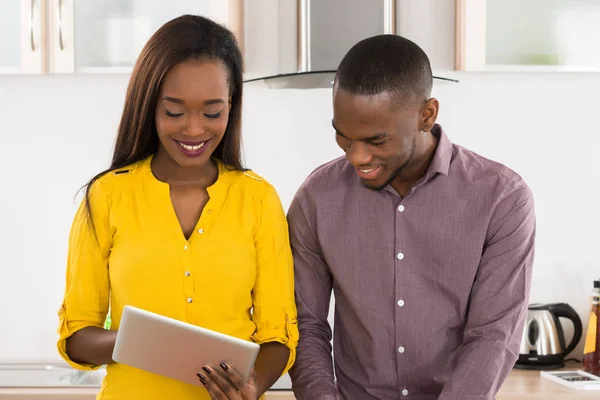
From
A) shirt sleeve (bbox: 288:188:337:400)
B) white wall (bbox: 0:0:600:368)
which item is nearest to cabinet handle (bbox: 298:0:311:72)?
white wall (bbox: 0:0:600:368)

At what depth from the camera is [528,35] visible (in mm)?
2660

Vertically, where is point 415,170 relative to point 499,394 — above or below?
above

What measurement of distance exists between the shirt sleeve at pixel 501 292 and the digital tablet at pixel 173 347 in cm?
47

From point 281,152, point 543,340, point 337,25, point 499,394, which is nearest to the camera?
point 499,394

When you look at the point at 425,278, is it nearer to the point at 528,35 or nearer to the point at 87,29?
the point at 528,35

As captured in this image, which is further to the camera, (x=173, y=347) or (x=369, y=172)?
(x=369, y=172)

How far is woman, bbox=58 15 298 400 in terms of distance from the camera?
1531mm

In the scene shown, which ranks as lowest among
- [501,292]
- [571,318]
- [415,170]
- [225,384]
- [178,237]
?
[571,318]

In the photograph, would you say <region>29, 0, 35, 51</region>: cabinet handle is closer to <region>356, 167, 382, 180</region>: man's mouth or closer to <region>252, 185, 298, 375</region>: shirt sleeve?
<region>252, 185, 298, 375</region>: shirt sleeve

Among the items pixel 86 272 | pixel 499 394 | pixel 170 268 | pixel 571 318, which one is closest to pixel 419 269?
pixel 170 268

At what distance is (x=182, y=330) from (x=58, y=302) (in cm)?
170

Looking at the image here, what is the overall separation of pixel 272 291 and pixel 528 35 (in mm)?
1501

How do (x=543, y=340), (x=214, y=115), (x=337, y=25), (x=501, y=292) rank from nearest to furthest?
(x=214, y=115)
(x=501, y=292)
(x=337, y=25)
(x=543, y=340)

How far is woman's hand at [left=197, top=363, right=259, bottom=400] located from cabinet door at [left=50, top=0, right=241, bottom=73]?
1468 mm
